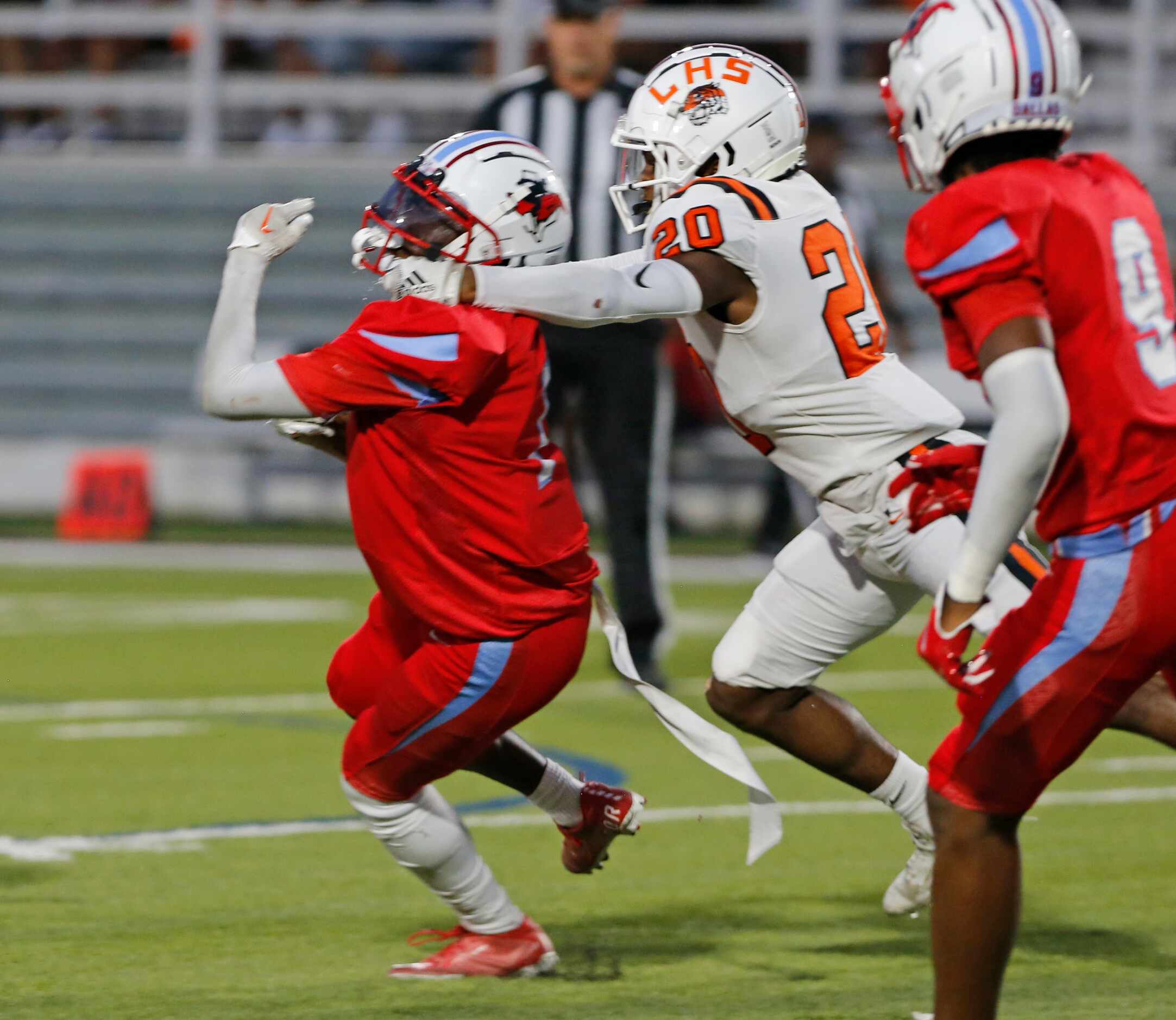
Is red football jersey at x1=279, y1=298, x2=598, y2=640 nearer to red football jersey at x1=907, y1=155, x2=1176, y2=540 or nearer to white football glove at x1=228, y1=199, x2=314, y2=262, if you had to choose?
white football glove at x1=228, y1=199, x2=314, y2=262

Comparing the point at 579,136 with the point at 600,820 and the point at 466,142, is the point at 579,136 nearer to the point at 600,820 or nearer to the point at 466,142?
the point at 466,142

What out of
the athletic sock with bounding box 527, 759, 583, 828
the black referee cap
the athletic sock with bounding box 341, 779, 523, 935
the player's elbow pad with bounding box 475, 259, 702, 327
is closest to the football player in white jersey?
the player's elbow pad with bounding box 475, 259, 702, 327

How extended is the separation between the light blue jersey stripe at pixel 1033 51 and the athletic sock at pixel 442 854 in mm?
1667

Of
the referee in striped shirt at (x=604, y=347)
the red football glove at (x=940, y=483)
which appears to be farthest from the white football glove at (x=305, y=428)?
the referee in striped shirt at (x=604, y=347)

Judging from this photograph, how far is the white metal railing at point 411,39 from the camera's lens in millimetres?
13602

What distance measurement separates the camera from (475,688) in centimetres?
380

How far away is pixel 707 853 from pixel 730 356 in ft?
4.81

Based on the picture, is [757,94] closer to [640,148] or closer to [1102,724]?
[640,148]

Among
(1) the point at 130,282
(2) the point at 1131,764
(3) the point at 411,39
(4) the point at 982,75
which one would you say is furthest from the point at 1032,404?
(3) the point at 411,39

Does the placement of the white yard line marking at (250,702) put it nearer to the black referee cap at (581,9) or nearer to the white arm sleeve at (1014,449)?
Result: the black referee cap at (581,9)

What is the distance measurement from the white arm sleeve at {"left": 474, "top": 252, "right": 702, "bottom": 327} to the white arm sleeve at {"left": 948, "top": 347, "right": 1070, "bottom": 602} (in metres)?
0.82

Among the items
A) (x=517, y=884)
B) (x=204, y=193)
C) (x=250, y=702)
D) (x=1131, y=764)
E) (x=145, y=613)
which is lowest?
(x=145, y=613)

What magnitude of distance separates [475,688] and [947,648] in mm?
1099

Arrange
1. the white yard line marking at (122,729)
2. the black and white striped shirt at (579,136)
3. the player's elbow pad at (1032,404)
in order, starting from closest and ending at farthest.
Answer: the player's elbow pad at (1032,404), the white yard line marking at (122,729), the black and white striped shirt at (579,136)
